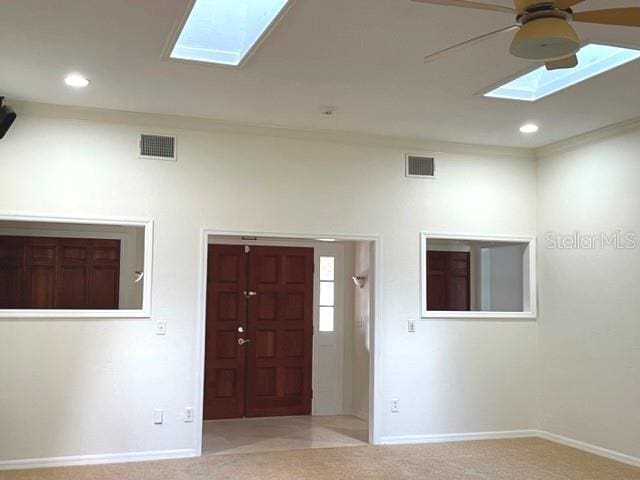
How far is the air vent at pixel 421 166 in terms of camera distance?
6598 mm

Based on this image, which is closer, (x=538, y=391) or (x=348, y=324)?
(x=538, y=391)

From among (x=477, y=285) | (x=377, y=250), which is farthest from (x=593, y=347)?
(x=377, y=250)

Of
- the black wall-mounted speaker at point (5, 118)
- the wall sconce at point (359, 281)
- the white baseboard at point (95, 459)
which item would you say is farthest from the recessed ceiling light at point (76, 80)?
the wall sconce at point (359, 281)

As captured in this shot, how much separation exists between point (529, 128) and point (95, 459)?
4.61m

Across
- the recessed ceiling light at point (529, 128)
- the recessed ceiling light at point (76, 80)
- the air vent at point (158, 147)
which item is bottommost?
the air vent at point (158, 147)

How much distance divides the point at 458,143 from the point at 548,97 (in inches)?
64.3

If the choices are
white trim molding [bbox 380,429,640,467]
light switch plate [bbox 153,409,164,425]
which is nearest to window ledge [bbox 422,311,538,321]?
white trim molding [bbox 380,429,640,467]

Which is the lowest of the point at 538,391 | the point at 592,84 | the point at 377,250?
the point at 538,391

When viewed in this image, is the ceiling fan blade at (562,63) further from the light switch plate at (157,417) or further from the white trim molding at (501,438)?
the light switch plate at (157,417)

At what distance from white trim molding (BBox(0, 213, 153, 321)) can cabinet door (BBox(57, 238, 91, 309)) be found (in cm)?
18

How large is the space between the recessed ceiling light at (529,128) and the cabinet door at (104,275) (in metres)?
3.66

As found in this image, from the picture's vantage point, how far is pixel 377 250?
6438mm

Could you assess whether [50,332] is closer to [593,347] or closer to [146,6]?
[146,6]

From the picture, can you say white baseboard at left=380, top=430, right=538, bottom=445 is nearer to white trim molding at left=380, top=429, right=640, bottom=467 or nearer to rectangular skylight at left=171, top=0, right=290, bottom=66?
white trim molding at left=380, top=429, right=640, bottom=467
